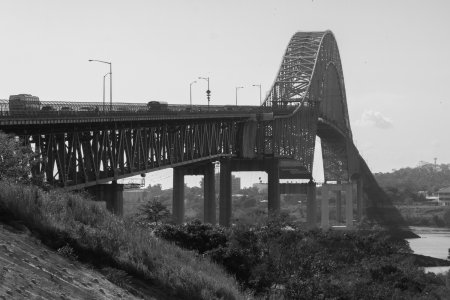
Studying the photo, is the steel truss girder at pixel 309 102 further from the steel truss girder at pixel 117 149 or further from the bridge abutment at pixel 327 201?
the steel truss girder at pixel 117 149

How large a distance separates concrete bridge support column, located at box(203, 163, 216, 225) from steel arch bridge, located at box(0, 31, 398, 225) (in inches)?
5.2

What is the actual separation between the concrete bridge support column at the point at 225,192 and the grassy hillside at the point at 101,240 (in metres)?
75.5

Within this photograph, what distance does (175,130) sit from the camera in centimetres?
8331

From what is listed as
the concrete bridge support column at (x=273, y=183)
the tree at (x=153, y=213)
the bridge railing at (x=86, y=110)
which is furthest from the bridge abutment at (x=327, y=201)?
the tree at (x=153, y=213)

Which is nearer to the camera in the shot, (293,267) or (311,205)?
(293,267)

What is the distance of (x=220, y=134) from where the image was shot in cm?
10100

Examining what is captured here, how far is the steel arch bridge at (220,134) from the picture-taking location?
58625 mm


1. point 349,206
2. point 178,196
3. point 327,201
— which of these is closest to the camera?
point 178,196

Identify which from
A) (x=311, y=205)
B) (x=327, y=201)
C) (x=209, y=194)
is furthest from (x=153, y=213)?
(x=327, y=201)

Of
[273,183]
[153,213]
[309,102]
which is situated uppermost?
[309,102]

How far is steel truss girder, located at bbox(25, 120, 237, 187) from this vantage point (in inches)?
2270

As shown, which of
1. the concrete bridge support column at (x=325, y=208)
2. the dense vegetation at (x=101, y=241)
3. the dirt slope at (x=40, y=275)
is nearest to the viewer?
the dirt slope at (x=40, y=275)

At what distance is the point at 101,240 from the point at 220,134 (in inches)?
2944

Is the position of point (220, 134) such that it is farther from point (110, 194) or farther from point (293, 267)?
point (293, 267)
